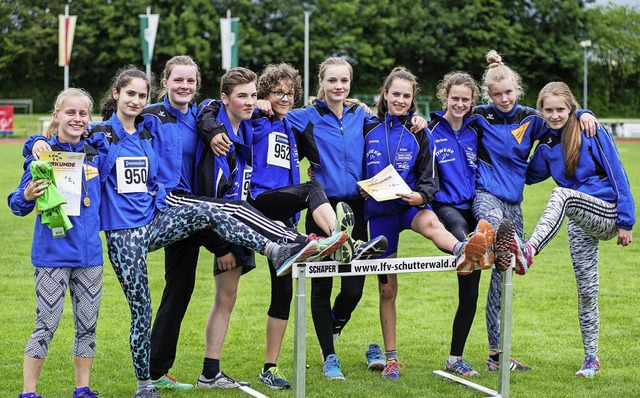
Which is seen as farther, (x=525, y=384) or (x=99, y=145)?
(x=525, y=384)

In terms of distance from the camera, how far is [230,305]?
5449mm

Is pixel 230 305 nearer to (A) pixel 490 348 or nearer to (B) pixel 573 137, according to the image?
(A) pixel 490 348

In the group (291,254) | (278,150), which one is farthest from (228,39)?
(291,254)

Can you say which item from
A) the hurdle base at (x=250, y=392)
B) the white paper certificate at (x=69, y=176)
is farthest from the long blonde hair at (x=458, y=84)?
the white paper certificate at (x=69, y=176)

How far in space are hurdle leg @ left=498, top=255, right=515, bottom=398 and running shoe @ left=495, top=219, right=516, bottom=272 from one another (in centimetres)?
5

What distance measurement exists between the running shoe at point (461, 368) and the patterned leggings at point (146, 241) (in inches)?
70.5

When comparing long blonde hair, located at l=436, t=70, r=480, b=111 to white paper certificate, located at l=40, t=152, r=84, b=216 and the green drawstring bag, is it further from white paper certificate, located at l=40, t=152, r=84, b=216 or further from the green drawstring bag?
the green drawstring bag

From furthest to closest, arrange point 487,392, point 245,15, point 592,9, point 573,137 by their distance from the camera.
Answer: point 592,9, point 245,15, point 573,137, point 487,392

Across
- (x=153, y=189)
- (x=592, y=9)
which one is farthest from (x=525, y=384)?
(x=592, y=9)

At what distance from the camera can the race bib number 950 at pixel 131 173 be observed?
4.76 meters

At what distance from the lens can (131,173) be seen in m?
4.78

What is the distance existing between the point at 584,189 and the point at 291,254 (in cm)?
213

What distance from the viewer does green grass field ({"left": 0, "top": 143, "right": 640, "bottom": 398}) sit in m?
5.46

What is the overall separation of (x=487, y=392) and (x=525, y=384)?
0.43m
